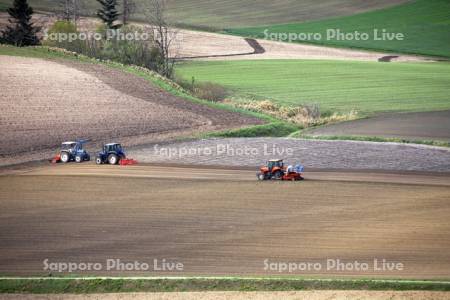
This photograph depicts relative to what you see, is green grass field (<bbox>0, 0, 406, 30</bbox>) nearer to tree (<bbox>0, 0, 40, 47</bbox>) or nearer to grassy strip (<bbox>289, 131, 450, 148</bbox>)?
tree (<bbox>0, 0, 40, 47</bbox>)

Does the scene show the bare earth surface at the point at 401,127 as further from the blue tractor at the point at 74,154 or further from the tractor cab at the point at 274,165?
the blue tractor at the point at 74,154

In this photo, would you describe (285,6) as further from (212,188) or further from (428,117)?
(212,188)

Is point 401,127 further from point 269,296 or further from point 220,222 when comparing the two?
point 269,296

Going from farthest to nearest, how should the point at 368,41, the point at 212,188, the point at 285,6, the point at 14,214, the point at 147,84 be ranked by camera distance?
1. the point at 285,6
2. the point at 368,41
3. the point at 147,84
4. the point at 212,188
5. the point at 14,214

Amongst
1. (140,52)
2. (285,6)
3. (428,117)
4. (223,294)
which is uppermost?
(285,6)

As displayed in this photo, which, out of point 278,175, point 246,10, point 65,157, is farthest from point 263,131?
point 246,10

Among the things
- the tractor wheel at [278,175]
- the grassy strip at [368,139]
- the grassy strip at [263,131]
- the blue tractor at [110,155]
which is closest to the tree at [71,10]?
the grassy strip at [263,131]

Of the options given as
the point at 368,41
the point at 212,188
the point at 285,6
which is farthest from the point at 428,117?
the point at 285,6
